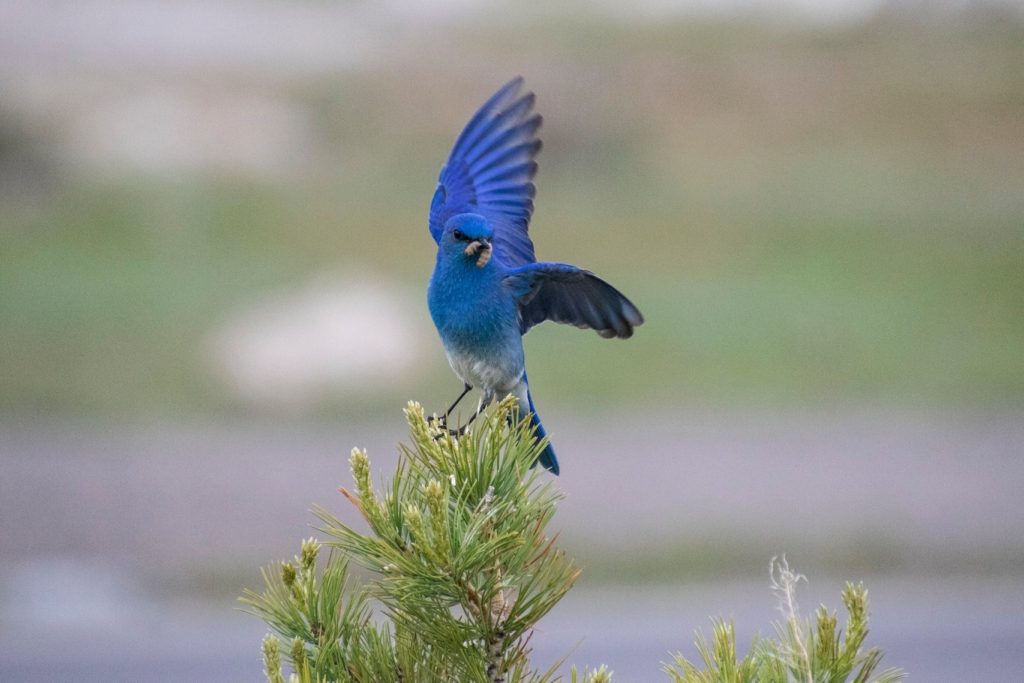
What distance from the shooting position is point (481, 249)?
112 inches

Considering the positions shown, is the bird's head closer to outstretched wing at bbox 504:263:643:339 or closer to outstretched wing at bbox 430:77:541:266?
outstretched wing at bbox 504:263:643:339

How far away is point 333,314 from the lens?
11.3 meters

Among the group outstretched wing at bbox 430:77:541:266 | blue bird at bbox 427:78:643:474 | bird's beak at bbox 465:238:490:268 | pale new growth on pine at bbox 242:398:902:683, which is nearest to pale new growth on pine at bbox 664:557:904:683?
pale new growth on pine at bbox 242:398:902:683

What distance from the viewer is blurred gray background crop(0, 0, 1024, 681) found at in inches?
390

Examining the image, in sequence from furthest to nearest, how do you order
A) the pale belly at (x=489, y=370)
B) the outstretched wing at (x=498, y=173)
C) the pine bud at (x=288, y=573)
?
the outstretched wing at (x=498, y=173), the pale belly at (x=489, y=370), the pine bud at (x=288, y=573)

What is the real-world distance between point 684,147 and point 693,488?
4442mm

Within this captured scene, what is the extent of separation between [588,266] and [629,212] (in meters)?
1.22

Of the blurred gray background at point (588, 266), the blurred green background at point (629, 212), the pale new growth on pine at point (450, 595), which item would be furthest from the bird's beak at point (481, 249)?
the blurred green background at point (629, 212)

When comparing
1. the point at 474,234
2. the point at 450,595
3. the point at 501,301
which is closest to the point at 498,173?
the point at 501,301

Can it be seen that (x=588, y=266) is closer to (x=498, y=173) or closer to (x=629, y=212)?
(x=629, y=212)

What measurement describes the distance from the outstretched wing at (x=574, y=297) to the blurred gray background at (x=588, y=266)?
6286 millimetres

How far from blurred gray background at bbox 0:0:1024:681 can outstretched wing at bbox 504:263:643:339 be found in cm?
629

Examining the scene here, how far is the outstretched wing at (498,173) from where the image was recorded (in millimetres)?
3541

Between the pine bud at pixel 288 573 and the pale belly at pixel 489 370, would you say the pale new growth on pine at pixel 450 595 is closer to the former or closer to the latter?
the pine bud at pixel 288 573
